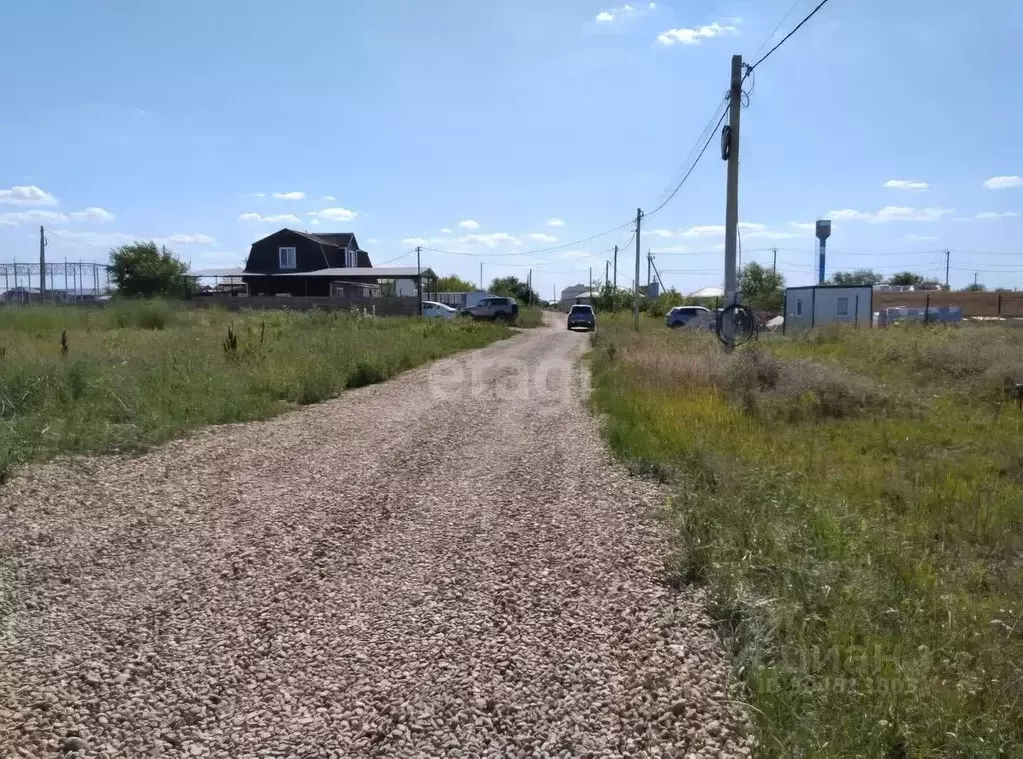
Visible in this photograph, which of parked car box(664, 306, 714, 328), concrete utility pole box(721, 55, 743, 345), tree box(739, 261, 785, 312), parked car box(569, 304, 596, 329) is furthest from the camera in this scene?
tree box(739, 261, 785, 312)

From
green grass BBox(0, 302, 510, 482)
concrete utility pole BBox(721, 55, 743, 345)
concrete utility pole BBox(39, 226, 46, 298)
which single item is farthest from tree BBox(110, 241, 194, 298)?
concrete utility pole BBox(721, 55, 743, 345)

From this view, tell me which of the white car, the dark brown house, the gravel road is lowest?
the gravel road

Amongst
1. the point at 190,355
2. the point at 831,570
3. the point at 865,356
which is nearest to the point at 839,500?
the point at 831,570

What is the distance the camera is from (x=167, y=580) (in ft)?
16.6

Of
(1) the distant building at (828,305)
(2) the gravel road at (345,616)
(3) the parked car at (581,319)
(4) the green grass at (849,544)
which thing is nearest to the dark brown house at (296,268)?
(3) the parked car at (581,319)

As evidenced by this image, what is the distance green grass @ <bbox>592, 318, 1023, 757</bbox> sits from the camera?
135 inches

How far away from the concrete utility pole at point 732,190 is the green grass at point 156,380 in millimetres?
7614

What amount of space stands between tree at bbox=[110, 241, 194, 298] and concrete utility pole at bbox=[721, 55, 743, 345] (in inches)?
1800

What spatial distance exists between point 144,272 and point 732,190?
47.5 meters

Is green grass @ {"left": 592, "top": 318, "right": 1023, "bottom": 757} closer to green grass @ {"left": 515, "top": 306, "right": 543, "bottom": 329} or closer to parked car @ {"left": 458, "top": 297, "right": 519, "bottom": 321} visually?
parked car @ {"left": 458, "top": 297, "right": 519, "bottom": 321}

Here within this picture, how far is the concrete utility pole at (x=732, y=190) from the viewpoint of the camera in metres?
16.0

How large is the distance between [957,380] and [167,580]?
15796 millimetres

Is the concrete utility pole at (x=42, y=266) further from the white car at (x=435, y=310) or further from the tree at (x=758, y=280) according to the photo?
the tree at (x=758, y=280)

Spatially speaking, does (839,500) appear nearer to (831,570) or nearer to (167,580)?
(831,570)
